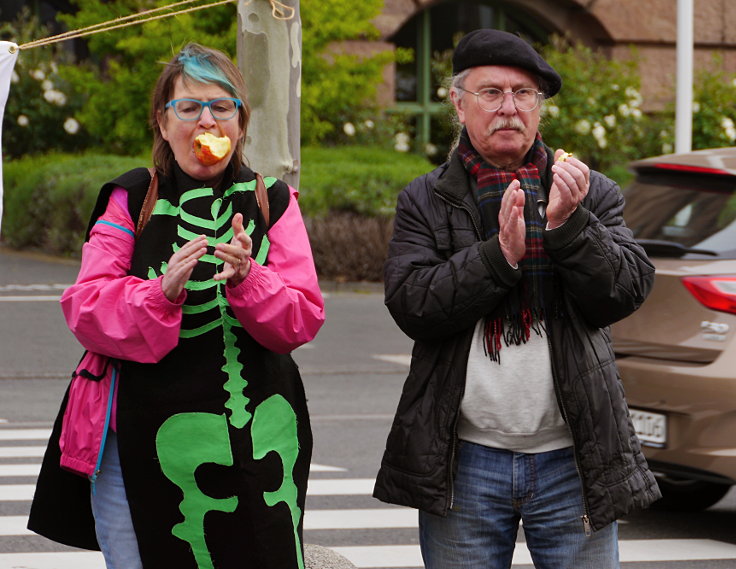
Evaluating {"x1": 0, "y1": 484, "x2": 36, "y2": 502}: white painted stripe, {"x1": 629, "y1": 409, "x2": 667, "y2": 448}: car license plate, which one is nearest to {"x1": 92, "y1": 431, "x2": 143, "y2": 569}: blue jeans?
{"x1": 629, "y1": 409, "x2": 667, "y2": 448}: car license plate

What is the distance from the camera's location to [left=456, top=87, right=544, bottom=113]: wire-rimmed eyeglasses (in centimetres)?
345

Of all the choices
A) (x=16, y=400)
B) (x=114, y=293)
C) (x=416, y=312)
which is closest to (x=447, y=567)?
(x=416, y=312)

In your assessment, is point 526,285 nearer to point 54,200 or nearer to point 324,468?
point 324,468

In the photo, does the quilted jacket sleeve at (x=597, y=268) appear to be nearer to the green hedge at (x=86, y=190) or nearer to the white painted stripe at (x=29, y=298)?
the white painted stripe at (x=29, y=298)

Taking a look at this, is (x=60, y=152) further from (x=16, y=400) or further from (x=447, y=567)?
(x=447, y=567)

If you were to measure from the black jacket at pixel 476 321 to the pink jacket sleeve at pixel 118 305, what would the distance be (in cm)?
57

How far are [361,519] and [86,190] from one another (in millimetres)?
10402

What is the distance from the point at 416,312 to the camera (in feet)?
11.2

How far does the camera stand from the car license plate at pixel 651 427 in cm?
603

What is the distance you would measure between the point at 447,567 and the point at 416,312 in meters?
0.66

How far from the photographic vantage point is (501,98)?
3.45 metres

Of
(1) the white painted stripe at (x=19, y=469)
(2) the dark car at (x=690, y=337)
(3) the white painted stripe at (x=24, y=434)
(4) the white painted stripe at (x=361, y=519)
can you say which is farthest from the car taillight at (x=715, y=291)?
(3) the white painted stripe at (x=24, y=434)

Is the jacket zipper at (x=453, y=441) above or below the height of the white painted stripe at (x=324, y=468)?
above

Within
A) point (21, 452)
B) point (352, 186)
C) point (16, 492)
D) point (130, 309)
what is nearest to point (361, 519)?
point (16, 492)
